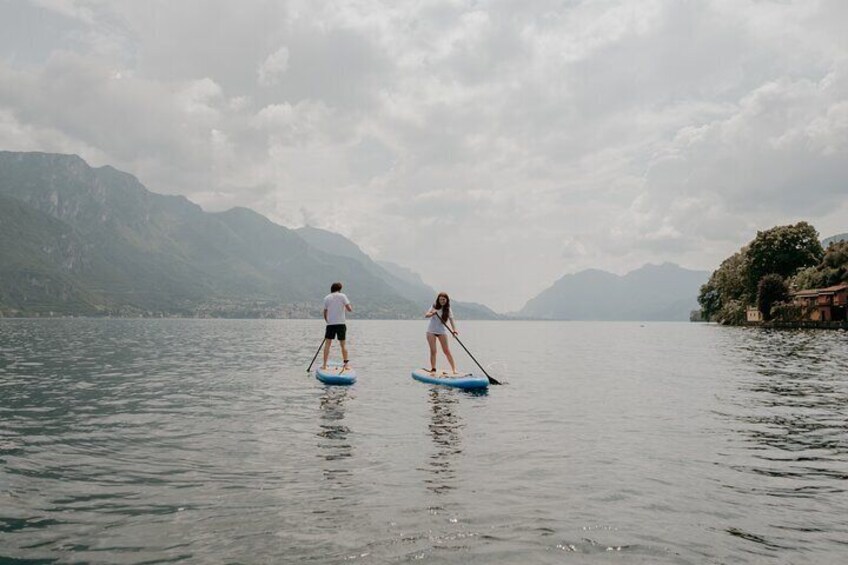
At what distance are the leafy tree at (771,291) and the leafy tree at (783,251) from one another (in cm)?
914

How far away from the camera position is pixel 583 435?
45.3ft

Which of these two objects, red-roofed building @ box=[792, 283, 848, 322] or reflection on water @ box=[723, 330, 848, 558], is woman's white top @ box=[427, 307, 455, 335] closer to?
reflection on water @ box=[723, 330, 848, 558]

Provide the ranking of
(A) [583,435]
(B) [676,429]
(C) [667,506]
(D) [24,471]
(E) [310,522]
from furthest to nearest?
1. (B) [676,429]
2. (A) [583,435]
3. (D) [24,471]
4. (C) [667,506]
5. (E) [310,522]

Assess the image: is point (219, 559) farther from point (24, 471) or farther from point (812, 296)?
point (812, 296)

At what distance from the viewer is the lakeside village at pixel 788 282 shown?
354 feet

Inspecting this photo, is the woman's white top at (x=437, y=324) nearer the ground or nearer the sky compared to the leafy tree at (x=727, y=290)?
nearer the ground

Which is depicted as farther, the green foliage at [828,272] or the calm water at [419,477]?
the green foliage at [828,272]

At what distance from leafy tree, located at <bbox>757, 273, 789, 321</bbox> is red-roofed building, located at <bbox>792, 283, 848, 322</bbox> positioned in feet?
10.2

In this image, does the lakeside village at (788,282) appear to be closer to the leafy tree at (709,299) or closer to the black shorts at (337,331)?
the leafy tree at (709,299)

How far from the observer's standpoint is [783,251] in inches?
4729

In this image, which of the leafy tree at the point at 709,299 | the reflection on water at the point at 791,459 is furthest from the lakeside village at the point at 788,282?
the reflection on water at the point at 791,459

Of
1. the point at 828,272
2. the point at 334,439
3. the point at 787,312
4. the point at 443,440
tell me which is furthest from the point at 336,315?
the point at 828,272

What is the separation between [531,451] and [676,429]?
5244 mm

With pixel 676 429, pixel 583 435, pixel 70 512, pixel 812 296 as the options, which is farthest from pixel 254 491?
pixel 812 296
